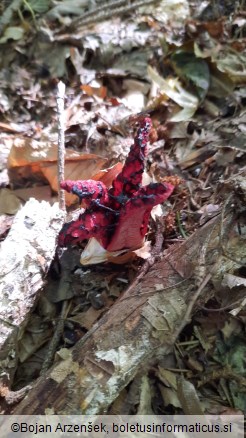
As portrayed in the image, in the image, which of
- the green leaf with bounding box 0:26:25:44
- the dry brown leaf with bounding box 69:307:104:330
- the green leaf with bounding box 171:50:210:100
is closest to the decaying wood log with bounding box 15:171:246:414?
the dry brown leaf with bounding box 69:307:104:330

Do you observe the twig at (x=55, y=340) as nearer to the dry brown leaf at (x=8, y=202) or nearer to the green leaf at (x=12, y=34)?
the dry brown leaf at (x=8, y=202)

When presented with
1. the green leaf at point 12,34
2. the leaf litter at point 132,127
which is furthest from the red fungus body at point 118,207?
the green leaf at point 12,34

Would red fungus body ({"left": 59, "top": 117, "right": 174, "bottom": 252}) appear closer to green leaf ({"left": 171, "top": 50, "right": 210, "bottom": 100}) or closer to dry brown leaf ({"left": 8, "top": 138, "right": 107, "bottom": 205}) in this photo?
dry brown leaf ({"left": 8, "top": 138, "right": 107, "bottom": 205})

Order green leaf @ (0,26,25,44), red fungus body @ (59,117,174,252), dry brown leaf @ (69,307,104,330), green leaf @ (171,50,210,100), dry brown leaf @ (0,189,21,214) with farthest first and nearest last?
green leaf @ (0,26,25,44) → green leaf @ (171,50,210,100) → dry brown leaf @ (0,189,21,214) → dry brown leaf @ (69,307,104,330) → red fungus body @ (59,117,174,252)

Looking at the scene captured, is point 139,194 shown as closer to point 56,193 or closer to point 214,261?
point 214,261

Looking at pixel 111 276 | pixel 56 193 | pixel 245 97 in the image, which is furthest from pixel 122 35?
pixel 111 276
